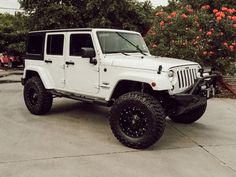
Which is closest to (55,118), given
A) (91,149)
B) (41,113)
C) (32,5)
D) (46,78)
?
(41,113)

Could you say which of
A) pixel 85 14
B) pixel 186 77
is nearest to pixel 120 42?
pixel 186 77

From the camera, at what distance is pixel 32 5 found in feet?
57.7

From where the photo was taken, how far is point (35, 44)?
22.1 ft

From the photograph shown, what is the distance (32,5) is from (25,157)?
14977 mm

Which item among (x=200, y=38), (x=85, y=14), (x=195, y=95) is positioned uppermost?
(x=85, y=14)

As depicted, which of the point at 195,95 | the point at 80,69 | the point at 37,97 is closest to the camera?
the point at 195,95

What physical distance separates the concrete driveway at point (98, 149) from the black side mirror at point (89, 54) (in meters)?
1.30

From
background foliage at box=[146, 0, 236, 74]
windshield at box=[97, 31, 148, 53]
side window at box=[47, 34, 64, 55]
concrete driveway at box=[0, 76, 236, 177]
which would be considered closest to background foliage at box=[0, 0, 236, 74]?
background foliage at box=[146, 0, 236, 74]

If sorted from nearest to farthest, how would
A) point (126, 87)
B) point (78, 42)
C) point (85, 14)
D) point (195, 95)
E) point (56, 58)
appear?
point (195, 95) → point (126, 87) → point (78, 42) → point (56, 58) → point (85, 14)

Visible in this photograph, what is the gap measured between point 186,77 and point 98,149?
6.07ft

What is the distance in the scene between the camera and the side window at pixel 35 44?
21.6 ft

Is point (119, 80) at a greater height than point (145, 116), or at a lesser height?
greater

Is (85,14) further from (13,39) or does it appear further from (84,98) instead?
(84,98)

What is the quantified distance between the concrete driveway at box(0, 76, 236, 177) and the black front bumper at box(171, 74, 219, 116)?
2.13ft
